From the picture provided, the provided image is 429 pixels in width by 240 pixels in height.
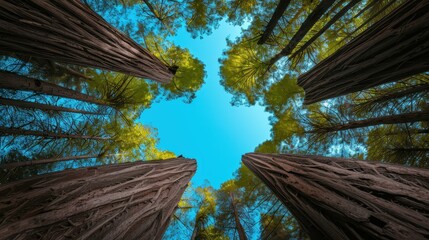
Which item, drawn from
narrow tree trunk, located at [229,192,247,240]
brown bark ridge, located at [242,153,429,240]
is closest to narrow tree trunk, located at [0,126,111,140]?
narrow tree trunk, located at [229,192,247,240]

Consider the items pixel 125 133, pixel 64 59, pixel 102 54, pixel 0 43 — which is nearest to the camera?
pixel 0 43

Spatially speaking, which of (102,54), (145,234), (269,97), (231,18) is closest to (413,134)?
(269,97)

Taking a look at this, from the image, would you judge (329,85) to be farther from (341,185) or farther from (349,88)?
(341,185)

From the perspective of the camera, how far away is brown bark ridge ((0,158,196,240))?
6.37 feet

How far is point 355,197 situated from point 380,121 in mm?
→ 4009

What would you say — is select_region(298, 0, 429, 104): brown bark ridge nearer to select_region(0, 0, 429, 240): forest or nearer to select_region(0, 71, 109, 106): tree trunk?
select_region(0, 0, 429, 240): forest

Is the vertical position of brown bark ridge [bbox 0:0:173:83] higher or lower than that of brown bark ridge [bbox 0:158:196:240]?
higher

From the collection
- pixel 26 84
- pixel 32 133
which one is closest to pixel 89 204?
pixel 26 84

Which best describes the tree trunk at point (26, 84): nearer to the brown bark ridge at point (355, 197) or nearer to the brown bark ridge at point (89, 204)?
the brown bark ridge at point (89, 204)

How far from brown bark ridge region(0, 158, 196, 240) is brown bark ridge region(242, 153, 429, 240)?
1.79 m

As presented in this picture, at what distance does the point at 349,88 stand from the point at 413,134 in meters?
4.78

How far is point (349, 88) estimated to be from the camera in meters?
3.73

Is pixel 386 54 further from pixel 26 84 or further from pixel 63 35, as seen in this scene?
pixel 26 84

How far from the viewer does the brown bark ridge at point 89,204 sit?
1940 mm
